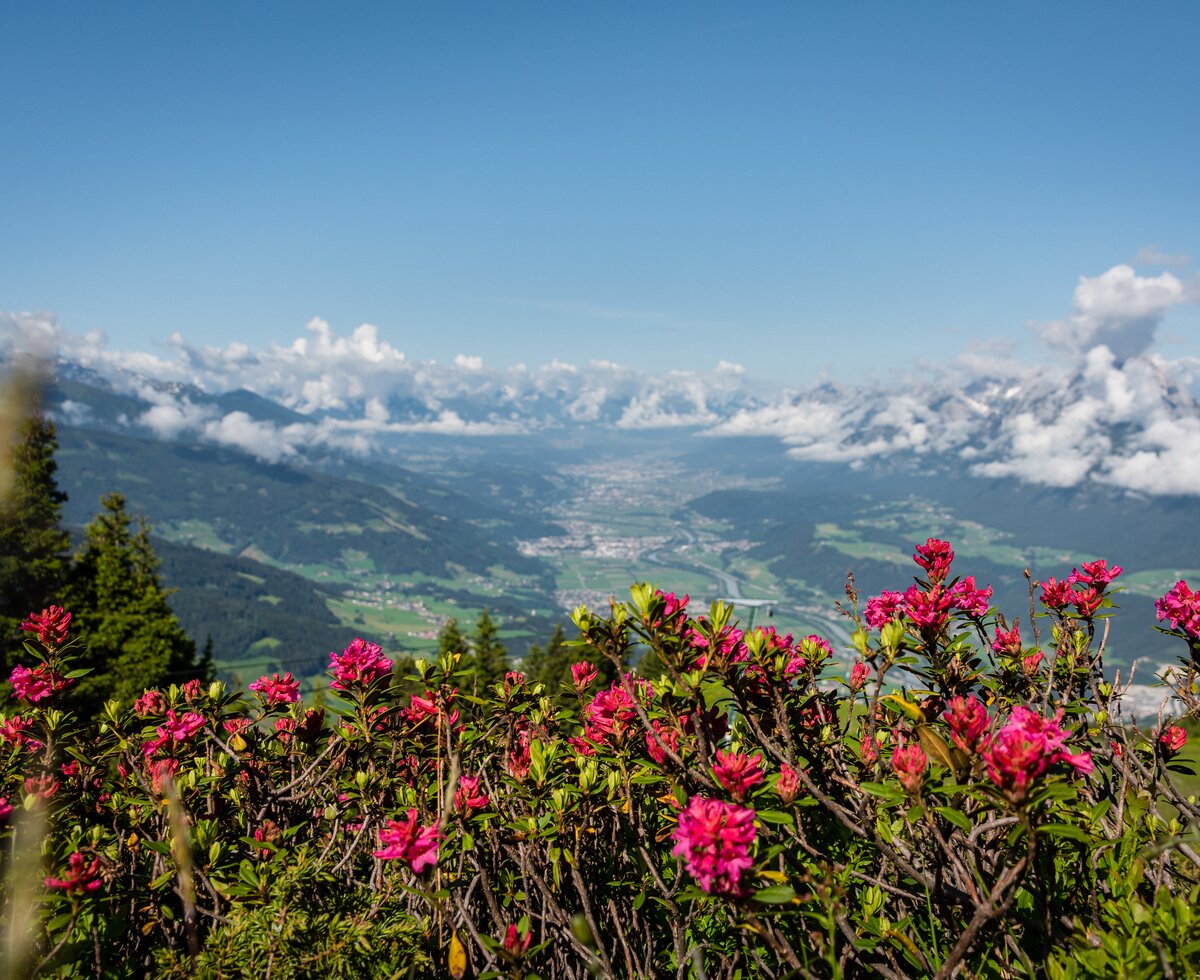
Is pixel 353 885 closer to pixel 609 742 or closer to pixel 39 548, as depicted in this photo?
pixel 609 742

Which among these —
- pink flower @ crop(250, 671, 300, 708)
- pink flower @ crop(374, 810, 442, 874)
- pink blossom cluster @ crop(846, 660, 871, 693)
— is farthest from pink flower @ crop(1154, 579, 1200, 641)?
pink flower @ crop(250, 671, 300, 708)

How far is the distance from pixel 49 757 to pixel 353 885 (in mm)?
1677

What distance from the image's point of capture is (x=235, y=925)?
6.66ft

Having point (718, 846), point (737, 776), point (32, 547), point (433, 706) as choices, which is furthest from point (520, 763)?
point (32, 547)

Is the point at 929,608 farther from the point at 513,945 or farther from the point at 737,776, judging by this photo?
the point at 513,945

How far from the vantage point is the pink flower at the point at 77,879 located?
210cm

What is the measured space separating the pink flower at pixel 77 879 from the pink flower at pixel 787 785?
2.34m

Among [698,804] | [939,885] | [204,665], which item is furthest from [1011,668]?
[204,665]

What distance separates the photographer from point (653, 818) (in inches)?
134

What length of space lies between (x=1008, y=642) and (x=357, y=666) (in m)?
3.85

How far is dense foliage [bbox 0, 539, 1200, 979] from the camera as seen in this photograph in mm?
1956

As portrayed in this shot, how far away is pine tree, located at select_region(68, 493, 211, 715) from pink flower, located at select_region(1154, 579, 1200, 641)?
27.2 meters

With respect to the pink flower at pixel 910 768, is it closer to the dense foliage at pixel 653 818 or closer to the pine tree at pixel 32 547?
the dense foliage at pixel 653 818

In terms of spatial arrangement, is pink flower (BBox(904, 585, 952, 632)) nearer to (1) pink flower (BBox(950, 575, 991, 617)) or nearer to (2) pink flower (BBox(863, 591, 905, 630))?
(2) pink flower (BBox(863, 591, 905, 630))
